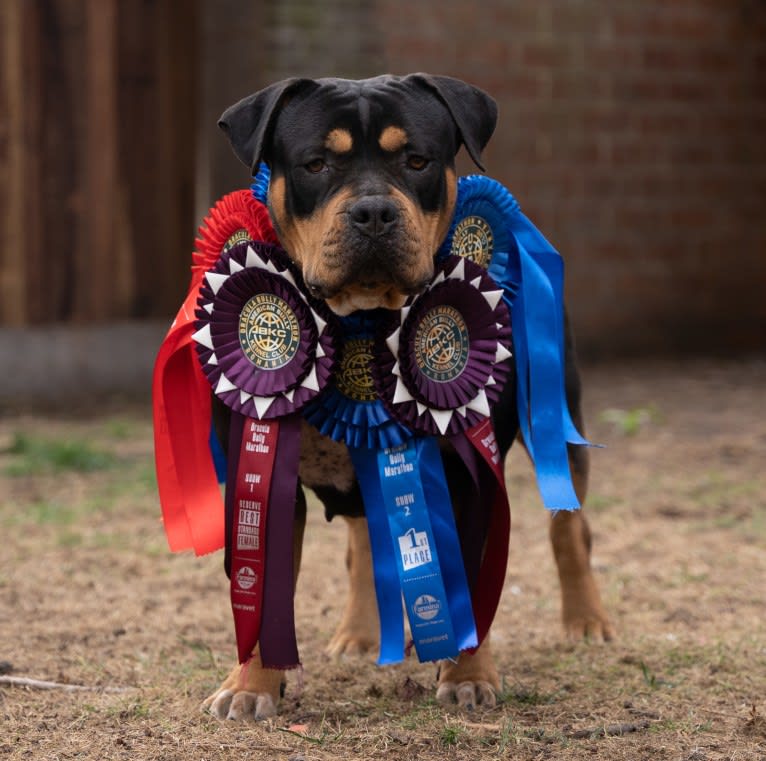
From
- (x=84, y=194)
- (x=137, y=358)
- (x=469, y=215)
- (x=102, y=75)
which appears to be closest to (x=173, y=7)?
(x=102, y=75)

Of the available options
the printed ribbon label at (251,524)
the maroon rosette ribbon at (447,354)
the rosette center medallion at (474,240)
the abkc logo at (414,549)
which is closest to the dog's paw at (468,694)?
the abkc logo at (414,549)

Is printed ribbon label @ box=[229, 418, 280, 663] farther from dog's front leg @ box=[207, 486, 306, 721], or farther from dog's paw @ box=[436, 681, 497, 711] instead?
dog's paw @ box=[436, 681, 497, 711]

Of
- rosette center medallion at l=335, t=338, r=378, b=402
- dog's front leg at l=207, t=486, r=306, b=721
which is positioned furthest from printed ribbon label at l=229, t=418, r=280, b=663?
rosette center medallion at l=335, t=338, r=378, b=402

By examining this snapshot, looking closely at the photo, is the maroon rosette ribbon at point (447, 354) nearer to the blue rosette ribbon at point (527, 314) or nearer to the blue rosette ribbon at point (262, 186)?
the blue rosette ribbon at point (527, 314)

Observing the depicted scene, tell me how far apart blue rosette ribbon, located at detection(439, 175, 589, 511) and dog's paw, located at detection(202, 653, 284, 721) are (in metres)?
0.88

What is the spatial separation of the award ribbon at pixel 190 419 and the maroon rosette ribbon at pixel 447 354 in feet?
1.73

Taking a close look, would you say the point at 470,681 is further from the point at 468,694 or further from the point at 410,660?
the point at 410,660

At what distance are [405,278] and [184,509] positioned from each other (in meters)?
0.95

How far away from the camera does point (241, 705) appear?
3312 millimetres

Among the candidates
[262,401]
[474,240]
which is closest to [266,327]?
[262,401]

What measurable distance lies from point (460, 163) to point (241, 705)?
5467 mm

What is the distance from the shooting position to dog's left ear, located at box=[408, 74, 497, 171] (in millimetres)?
3344

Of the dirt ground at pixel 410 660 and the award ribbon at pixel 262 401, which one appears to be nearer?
the dirt ground at pixel 410 660

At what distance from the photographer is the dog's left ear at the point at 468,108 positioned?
3344 millimetres
